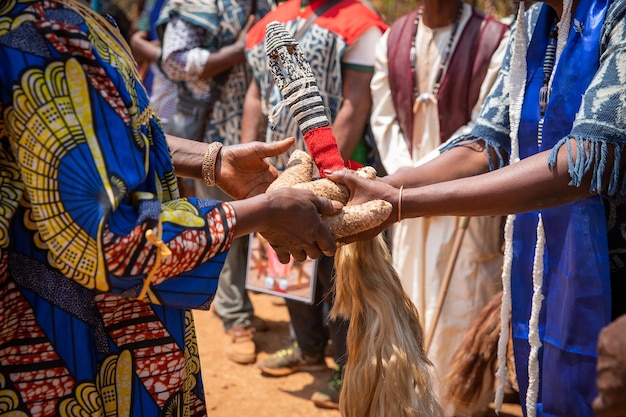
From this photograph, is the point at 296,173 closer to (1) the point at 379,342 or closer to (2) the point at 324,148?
(2) the point at 324,148

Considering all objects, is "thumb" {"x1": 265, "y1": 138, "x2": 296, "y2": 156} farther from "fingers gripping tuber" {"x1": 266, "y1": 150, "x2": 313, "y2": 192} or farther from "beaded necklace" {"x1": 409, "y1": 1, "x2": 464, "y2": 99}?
"beaded necklace" {"x1": 409, "y1": 1, "x2": 464, "y2": 99}

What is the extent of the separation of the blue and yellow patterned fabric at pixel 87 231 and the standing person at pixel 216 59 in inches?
127

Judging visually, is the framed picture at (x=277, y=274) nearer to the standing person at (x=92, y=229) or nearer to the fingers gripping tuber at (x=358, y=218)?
the fingers gripping tuber at (x=358, y=218)

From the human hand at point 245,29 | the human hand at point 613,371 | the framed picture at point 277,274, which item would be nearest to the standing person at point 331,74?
the framed picture at point 277,274

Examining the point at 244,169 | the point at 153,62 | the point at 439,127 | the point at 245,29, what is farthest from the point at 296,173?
the point at 153,62

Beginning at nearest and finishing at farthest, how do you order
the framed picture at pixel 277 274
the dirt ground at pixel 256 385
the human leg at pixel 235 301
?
1. the dirt ground at pixel 256 385
2. the framed picture at pixel 277 274
3. the human leg at pixel 235 301

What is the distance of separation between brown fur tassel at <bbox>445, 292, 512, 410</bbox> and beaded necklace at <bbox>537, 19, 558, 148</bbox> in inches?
49.8

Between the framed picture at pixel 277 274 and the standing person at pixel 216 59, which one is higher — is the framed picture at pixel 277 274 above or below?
below

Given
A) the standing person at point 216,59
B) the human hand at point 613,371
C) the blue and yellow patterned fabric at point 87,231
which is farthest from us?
the standing person at point 216,59

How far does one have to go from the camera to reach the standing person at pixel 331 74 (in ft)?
14.3

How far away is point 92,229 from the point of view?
5.45 ft

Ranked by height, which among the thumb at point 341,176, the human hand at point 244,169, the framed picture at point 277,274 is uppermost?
the human hand at point 244,169

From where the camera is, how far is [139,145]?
1812 mm

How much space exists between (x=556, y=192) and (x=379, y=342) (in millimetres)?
766
